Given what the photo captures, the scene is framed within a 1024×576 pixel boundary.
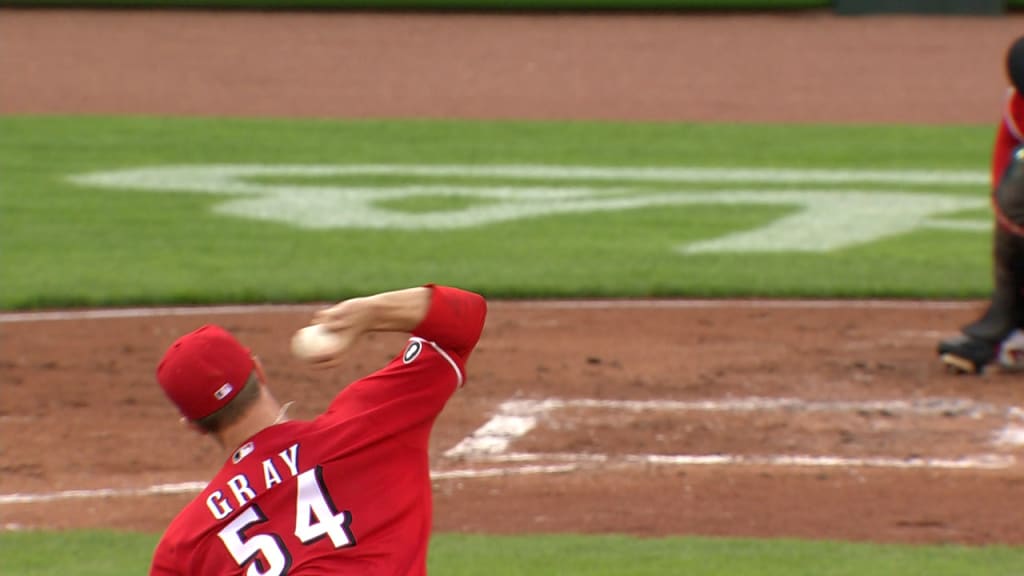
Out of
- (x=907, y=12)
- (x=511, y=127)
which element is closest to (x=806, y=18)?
(x=907, y=12)

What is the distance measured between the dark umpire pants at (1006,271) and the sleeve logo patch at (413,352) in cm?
518

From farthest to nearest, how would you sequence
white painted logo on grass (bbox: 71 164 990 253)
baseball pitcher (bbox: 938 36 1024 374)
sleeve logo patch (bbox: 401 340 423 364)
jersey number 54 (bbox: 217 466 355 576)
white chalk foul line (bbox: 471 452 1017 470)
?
white painted logo on grass (bbox: 71 164 990 253) → baseball pitcher (bbox: 938 36 1024 374) → white chalk foul line (bbox: 471 452 1017 470) → sleeve logo patch (bbox: 401 340 423 364) → jersey number 54 (bbox: 217 466 355 576)

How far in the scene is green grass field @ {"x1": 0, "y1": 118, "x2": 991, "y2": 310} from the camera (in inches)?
445

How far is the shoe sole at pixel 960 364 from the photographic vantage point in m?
8.68

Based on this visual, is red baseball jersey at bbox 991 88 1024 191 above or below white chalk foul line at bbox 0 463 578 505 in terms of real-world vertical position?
above

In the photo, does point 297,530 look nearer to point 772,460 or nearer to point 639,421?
point 772,460

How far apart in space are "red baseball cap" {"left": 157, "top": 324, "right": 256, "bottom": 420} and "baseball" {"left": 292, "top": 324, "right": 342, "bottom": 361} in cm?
45

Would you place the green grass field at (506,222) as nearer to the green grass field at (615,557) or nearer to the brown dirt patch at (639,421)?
the green grass field at (615,557)

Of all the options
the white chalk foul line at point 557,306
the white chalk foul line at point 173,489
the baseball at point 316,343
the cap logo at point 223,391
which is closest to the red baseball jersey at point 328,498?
the cap logo at point 223,391

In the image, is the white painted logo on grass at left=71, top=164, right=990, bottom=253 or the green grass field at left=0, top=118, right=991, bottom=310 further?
the white painted logo on grass at left=71, top=164, right=990, bottom=253

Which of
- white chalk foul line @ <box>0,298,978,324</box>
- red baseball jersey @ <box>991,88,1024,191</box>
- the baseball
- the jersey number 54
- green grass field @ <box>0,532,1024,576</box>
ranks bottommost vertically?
white chalk foul line @ <box>0,298,978,324</box>

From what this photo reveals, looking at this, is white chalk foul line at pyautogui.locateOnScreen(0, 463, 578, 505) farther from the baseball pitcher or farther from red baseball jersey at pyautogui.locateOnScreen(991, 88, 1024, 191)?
red baseball jersey at pyautogui.locateOnScreen(991, 88, 1024, 191)

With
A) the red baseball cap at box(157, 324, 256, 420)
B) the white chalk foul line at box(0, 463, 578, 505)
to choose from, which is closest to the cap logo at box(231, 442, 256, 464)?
the red baseball cap at box(157, 324, 256, 420)

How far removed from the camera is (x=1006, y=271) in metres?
8.65
